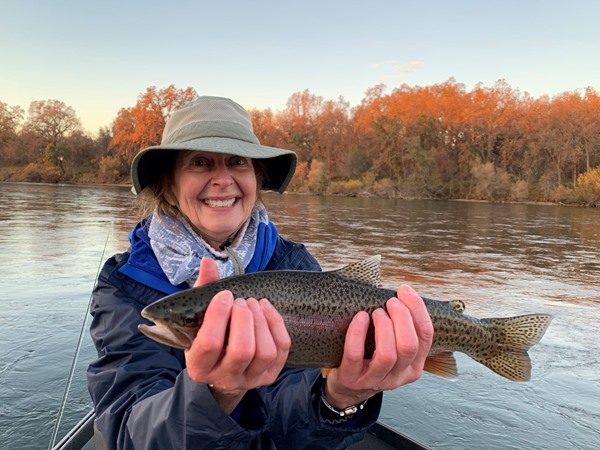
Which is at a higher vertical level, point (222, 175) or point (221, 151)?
point (221, 151)

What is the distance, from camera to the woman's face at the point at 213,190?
2703mm

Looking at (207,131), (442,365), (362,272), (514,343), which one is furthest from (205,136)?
(514,343)

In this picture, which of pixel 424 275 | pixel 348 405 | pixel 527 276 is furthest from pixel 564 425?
pixel 527 276

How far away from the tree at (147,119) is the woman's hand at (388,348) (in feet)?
256

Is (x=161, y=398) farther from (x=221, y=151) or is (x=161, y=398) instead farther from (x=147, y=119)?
(x=147, y=119)

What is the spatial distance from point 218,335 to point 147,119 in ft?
268

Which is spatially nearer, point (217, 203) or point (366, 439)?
point (217, 203)

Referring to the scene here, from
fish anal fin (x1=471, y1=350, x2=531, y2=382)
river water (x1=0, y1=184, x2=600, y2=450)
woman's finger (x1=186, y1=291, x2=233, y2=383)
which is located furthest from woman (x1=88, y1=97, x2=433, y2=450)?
river water (x1=0, y1=184, x2=600, y2=450)

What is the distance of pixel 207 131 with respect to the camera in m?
2.63

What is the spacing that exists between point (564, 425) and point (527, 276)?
29.8 ft

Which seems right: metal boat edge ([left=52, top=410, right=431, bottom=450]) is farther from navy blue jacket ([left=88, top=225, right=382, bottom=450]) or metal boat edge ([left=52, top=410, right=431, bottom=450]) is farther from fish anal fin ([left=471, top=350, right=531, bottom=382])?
Result: navy blue jacket ([left=88, top=225, right=382, bottom=450])

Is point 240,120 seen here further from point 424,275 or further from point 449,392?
point 424,275

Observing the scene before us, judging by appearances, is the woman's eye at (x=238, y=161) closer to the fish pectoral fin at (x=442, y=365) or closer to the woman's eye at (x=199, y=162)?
the woman's eye at (x=199, y=162)

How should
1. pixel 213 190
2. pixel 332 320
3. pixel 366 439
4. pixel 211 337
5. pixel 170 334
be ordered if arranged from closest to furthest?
pixel 211 337
pixel 170 334
pixel 332 320
pixel 213 190
pixel 366 439
